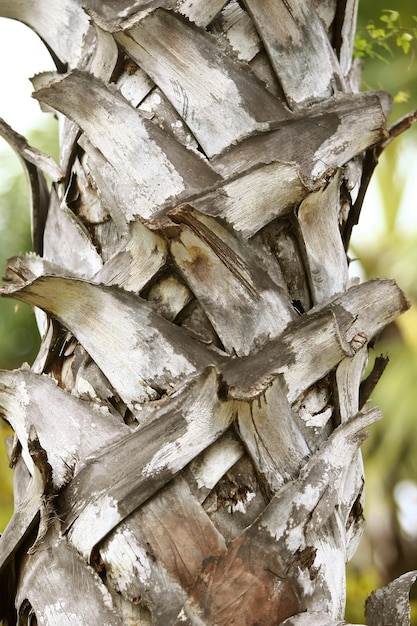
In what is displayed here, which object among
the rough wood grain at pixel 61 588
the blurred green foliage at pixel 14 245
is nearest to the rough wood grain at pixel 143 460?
the rough wood grain at pixel 61 588

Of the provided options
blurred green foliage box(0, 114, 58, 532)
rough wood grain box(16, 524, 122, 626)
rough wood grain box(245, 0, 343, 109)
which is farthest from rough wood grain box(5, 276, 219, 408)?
blurred green foliage box(0, 114, 58, 532)

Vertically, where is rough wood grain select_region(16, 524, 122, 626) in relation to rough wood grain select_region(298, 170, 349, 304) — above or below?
below

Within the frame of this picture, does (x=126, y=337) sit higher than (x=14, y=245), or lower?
lower

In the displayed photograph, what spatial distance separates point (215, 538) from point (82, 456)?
0.57ft

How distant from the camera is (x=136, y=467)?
0.80 m

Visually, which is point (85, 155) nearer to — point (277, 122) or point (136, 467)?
point (277, 122)

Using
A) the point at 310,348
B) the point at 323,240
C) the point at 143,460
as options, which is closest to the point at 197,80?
the point at 323,240

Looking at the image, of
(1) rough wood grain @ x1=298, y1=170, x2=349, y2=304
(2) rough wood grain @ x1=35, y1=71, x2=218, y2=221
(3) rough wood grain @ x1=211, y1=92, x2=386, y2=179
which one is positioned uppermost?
(2) rough wood grain @ x1=35, y1=71, x2=218, y2=221

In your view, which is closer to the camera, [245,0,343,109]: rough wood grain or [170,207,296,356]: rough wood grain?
[170,207,296,356]: rough wood grain

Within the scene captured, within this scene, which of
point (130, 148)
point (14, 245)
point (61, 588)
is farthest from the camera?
point (14, 245)

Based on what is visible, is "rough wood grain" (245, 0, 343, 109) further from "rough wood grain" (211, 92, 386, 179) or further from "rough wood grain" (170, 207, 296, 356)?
"rough wood grain" (170, 207, 296, 356)

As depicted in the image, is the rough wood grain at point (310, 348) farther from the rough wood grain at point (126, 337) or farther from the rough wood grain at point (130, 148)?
the rough wood grain at point (130, 148)

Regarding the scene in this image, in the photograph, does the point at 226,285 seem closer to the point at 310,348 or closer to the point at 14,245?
the point at 310,348

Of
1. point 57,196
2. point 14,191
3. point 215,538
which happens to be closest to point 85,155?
point 57,196
